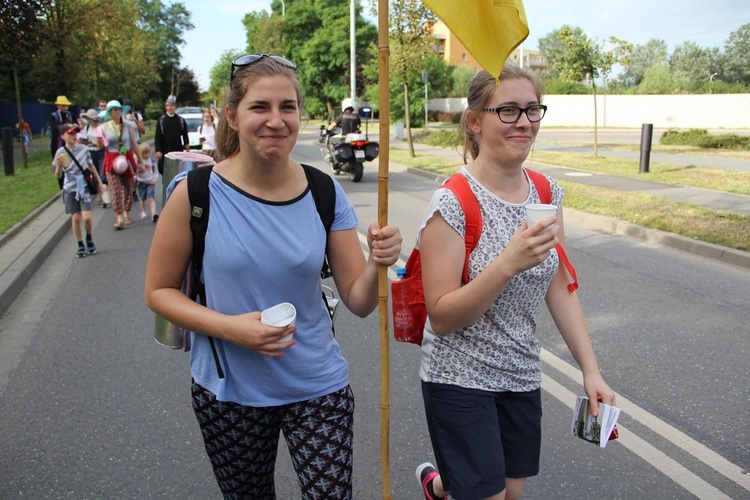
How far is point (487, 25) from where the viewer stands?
2016 mm

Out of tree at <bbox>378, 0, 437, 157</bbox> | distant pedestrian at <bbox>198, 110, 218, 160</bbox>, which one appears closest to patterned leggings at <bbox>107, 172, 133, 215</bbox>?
distant pedestrian at <bbox>198, 110, 218, 160</bbox>

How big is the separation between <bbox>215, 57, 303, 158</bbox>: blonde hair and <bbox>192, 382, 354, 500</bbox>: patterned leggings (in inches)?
32.9

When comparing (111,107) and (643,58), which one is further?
(643,58)

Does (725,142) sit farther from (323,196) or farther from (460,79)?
(460,79)

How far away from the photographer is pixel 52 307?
6484 millimetres

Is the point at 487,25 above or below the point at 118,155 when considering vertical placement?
above

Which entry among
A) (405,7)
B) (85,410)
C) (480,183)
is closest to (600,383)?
(480,183)

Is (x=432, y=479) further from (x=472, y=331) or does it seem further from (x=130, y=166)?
(x=130, y=166)

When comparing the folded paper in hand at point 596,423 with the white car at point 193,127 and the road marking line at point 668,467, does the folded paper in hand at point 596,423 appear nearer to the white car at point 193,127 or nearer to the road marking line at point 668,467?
the road marking line at point 668,467

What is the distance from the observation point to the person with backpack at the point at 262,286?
6.59ft

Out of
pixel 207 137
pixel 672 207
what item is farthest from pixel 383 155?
pixel 207 137

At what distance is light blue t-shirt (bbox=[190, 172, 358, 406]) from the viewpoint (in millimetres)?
2004

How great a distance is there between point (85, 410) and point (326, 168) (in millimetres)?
15295

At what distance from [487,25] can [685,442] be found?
8.93 ft
